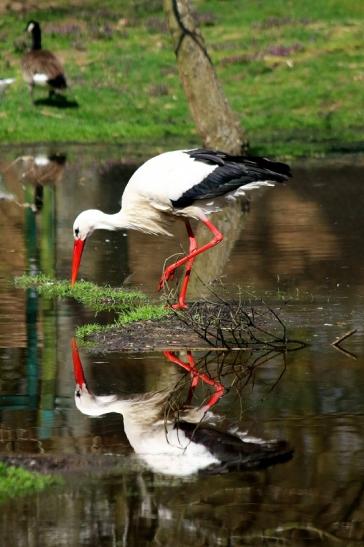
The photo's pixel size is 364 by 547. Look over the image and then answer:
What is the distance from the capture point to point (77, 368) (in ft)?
32.1

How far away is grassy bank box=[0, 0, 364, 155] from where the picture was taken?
2842 centimetres

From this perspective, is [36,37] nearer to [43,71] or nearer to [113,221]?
[43,71]

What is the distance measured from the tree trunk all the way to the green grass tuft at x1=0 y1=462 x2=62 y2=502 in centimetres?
1654

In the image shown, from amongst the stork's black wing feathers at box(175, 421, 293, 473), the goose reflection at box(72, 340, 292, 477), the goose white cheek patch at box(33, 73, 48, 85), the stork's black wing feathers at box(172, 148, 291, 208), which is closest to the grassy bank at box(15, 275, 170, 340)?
the stork's black wing feathers at box(172, 148, 291, 208)

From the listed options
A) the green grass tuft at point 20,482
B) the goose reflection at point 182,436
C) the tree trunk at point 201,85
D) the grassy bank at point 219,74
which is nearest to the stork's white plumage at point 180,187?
the goose reflection at point 182,436

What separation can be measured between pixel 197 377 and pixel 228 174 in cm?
322

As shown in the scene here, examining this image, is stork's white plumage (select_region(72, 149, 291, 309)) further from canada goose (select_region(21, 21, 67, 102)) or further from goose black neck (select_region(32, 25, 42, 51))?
goose black neck (select_region(32, 25, 42, 51))

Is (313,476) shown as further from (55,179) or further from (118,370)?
(55,179)

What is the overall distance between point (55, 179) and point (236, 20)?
1565 cm

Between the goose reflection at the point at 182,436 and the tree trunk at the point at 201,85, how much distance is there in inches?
568

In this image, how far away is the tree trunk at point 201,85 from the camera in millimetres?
23219

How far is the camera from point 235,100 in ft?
99.3

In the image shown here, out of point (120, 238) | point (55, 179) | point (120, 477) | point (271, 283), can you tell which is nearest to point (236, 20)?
point (55, 179)

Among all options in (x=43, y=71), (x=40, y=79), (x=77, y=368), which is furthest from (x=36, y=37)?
(x=77, y=368)
